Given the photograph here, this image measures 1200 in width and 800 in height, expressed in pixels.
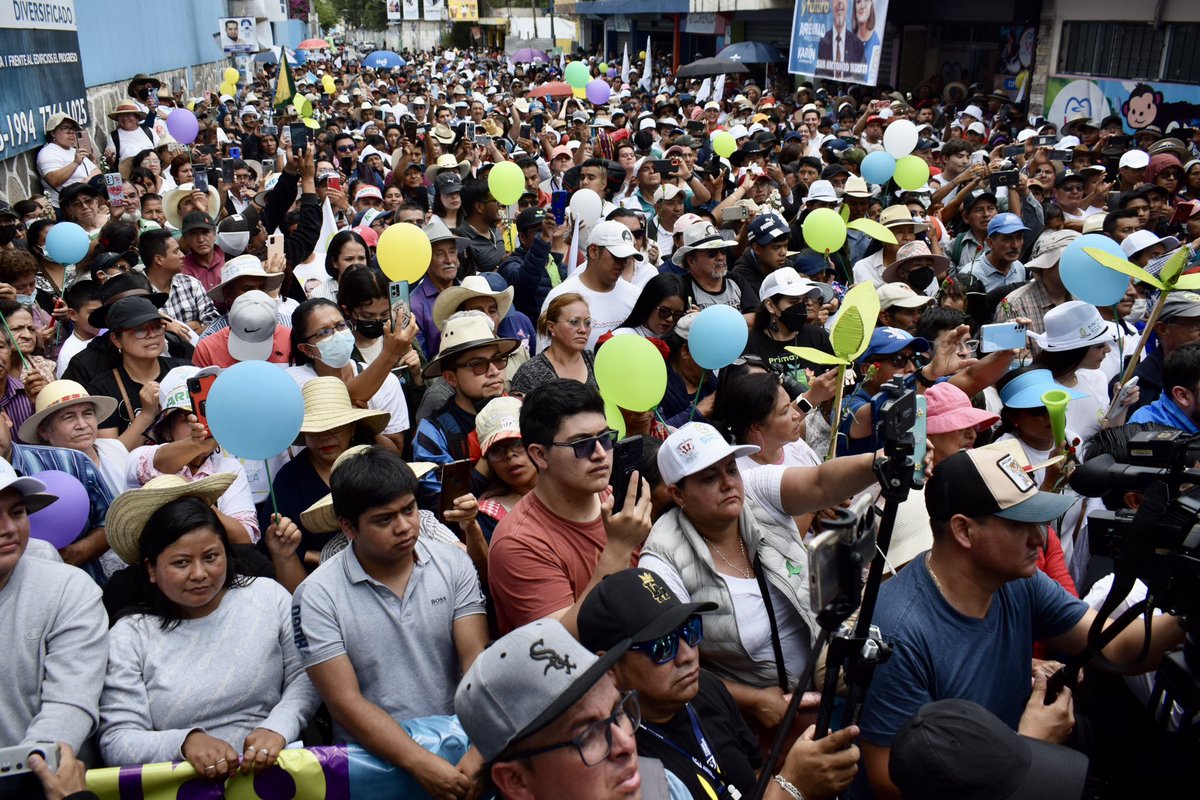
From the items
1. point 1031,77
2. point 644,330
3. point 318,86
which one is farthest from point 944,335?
point 318,86

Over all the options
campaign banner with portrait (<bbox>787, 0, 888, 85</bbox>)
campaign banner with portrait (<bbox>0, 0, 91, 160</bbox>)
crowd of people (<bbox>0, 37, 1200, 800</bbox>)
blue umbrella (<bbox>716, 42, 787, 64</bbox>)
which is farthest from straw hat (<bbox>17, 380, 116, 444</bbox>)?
blue umbrella (<bbox>716, 42, 787, 64</bbox>)

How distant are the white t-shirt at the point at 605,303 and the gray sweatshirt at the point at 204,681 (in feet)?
9.79

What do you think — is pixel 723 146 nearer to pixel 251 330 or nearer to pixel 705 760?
pixel 251 330

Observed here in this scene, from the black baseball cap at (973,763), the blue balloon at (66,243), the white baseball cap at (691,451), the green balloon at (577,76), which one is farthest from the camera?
the green balloon at (577,76)

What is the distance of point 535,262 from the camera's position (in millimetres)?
6547

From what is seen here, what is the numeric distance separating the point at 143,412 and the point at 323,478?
1.01 m

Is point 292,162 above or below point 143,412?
above

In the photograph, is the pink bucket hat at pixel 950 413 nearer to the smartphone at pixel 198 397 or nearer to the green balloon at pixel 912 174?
the smartphone at pixel 198 397

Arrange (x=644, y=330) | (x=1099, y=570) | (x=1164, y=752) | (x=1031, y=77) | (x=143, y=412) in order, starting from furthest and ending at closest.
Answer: (x=1031, y=77)
(x=644, y=330)
(x=143, y=412)
(x=1099, y=570)
(x=1164, y=752)

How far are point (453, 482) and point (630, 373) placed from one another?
1.05 meters

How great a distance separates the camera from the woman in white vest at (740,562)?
291 centimetres

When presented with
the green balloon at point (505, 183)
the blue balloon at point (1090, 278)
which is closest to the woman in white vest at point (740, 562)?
the blue balloon at point (1090, 278)

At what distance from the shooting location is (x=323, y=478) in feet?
12.8

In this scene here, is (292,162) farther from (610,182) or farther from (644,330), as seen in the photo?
(644,330)
